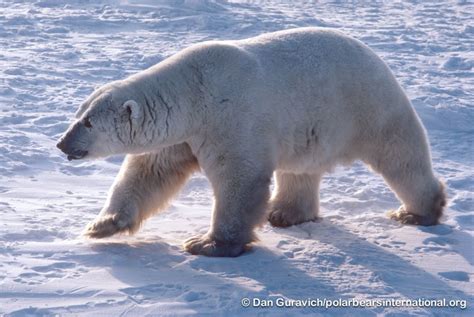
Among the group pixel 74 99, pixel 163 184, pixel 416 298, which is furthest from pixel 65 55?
pixel 416 298

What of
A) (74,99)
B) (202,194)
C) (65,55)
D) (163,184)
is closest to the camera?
(163,184)

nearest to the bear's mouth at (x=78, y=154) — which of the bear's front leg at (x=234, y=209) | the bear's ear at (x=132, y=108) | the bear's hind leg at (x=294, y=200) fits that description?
the bear's ear at (x=132, y=108)

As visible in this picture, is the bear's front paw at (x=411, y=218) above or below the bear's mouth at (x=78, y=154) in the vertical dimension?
below

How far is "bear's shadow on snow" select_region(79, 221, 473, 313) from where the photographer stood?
15.2 feet

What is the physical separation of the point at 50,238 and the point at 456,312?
2.65 metres

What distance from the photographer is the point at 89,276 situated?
4.65 meters

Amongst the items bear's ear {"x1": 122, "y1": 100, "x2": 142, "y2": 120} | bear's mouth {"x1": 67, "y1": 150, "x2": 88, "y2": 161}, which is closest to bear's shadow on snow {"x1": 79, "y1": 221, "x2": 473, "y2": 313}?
bear's mouth {"x1": 67, "y1": 150, "x2": 88, "y2": 161}

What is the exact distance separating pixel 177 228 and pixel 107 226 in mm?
639

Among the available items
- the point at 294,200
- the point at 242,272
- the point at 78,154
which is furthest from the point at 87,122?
the point at 294,200

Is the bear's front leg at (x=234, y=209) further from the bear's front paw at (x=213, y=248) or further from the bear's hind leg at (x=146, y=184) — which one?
the bear's hind leg at (x=146, y=184)

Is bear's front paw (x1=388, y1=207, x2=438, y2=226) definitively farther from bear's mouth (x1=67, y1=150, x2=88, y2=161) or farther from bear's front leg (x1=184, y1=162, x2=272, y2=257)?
bear's mouth (x1=67, y1=150, x2=88, y2=161)

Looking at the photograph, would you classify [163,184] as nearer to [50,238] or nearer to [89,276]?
[50,238]

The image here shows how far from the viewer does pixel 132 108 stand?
16.8 ft

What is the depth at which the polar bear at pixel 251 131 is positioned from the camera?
528 cm
